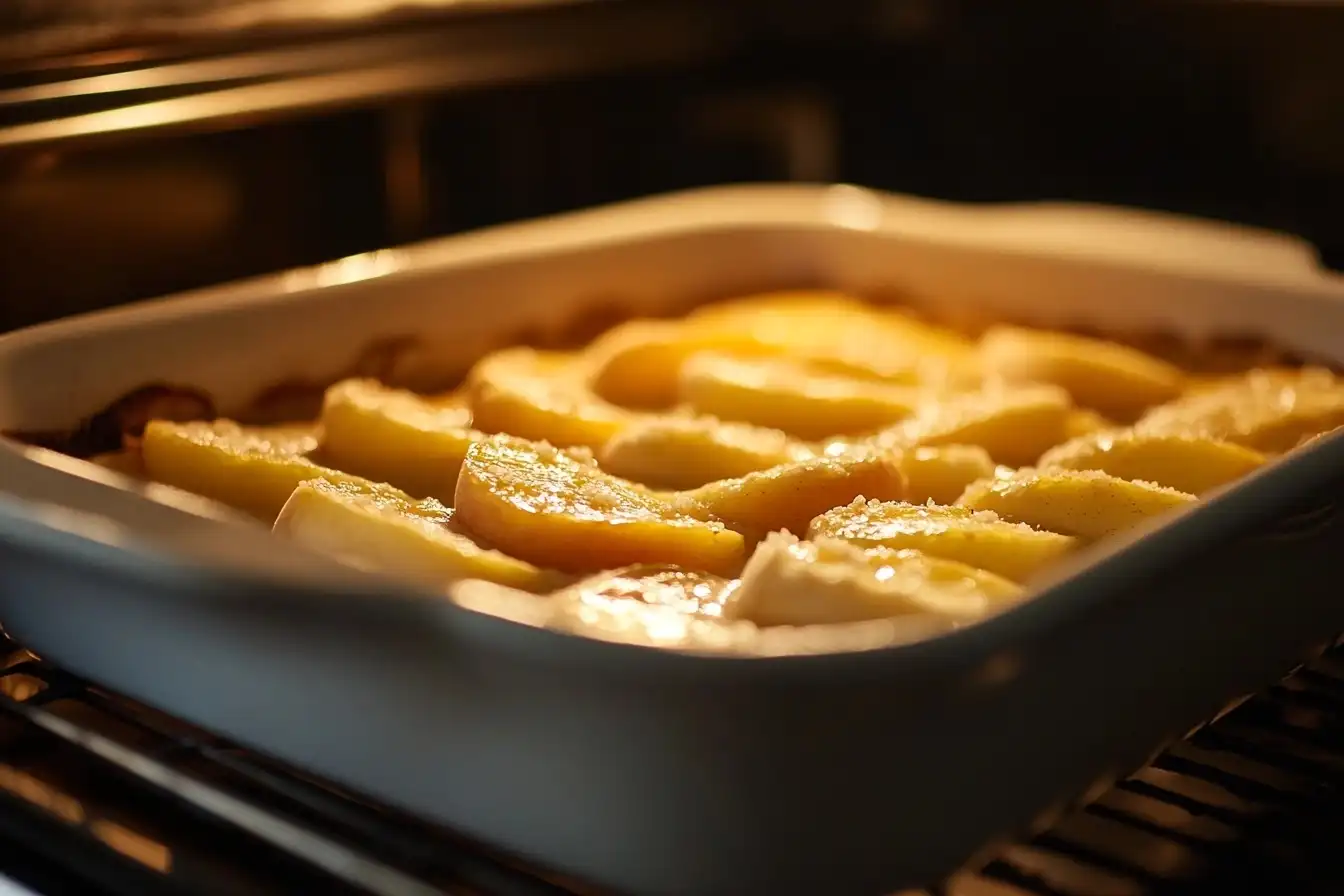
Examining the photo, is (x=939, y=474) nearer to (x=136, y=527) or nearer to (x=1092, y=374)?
(x=1092, y=374)

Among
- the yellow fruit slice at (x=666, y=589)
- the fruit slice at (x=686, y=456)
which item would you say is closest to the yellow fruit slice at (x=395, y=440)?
the fruit slice at (x=686, y=456)

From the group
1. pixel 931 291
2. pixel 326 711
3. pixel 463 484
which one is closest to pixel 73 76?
pixel 463 484

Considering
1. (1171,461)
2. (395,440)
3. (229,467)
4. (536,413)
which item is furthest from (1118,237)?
(229,467)

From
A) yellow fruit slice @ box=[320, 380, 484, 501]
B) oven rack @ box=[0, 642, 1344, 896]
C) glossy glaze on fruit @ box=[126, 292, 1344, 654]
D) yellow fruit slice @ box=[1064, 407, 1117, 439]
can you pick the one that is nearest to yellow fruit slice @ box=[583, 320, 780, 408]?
glossy glaze on fruit @ box=[126, 292, 1344, 654]

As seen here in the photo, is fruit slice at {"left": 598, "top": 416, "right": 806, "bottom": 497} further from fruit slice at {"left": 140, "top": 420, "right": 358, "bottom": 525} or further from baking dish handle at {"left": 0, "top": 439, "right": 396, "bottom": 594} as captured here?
baking dish handle at {"left": 0, "top": 439, "right": 396, "bottom": 594}

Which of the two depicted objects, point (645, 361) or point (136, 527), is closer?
point (136, 527)

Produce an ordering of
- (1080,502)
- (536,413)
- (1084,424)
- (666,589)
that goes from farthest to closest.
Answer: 1. (1084,424)
2. (536,413)
3. (1080,502)
4. (666,589)

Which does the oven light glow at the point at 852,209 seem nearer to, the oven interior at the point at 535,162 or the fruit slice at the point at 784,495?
the oven interior at the point at 535,162
